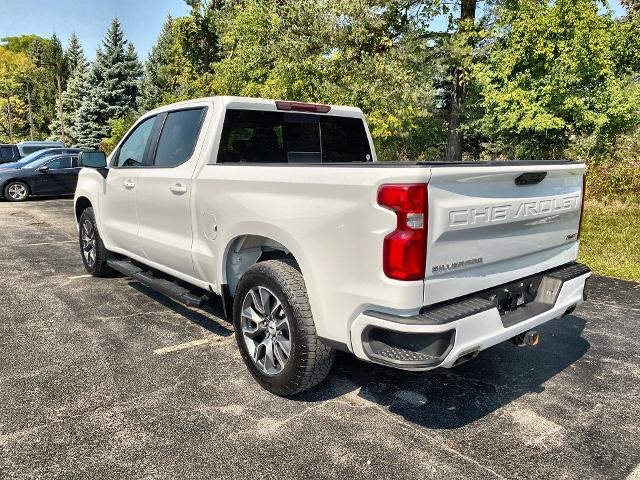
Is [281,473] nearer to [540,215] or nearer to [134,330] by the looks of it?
[540,215]

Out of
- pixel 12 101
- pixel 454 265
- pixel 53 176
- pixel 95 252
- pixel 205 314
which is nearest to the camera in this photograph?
pixel 454 265

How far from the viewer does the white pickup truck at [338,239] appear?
250cm

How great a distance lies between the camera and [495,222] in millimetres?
2812

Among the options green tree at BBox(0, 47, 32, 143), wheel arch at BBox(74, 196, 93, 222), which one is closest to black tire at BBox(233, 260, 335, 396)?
wheel arch at BBox(74, 196, 93, 222)

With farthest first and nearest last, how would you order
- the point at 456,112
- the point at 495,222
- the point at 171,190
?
1. the point at 456,112
2. the point at 171,190
3. the point at 495,222

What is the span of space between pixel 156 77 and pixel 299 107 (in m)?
45.4

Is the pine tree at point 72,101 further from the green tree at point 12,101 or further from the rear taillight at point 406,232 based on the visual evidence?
the rear taillight at point 406,232

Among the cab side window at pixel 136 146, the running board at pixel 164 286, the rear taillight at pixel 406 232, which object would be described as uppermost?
the cab side window at pixel 136 146

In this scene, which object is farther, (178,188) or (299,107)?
(299,107)

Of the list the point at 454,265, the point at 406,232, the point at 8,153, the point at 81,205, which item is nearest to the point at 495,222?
the point at 454,265

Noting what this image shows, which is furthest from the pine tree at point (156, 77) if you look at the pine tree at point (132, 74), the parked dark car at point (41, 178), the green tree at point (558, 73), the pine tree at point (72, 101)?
the green tree at point (558, 73)

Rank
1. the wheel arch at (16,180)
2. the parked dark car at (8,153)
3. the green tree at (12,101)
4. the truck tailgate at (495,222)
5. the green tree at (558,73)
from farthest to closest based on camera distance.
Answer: the green tree at (12,101), the parked dark car at (8,153), the wheel arch at (16,180), the green tree at (558,73), the truck tailgate at (495,222)

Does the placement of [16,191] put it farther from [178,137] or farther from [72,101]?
[72,101]

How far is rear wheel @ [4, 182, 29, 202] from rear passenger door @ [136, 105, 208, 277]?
45.1 feet
